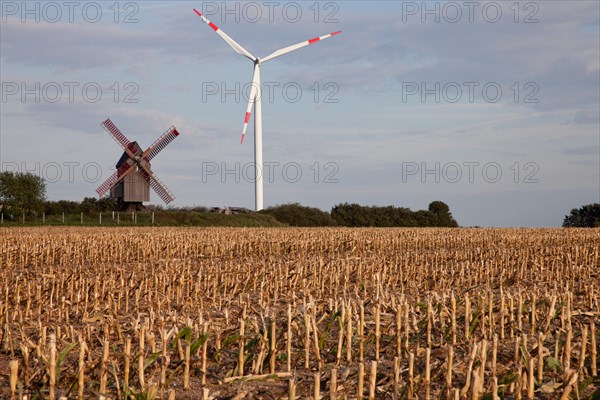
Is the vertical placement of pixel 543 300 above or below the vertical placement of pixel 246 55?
below

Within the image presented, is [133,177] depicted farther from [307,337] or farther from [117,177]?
[307,337]

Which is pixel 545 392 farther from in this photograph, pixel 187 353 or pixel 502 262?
pixel 502 262

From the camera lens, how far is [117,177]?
74.6m

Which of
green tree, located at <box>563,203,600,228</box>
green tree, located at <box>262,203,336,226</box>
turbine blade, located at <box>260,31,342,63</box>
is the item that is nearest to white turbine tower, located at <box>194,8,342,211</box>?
turbine blade, located at <box>260,31,342,63</box>

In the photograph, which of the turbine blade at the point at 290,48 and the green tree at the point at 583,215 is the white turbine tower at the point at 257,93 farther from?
the green tree at the point at 583,215

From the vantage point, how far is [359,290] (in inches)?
733

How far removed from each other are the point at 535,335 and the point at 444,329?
1.41 metres

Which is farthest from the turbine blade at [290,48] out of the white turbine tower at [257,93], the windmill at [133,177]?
the windmill at [133,177]

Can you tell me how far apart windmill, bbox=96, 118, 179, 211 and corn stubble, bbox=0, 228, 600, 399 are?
168 feet

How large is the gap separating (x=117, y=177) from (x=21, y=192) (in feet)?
37.8

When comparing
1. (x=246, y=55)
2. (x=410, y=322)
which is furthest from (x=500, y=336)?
(x=246, y=55)

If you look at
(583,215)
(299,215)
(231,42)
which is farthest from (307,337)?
(583,215)

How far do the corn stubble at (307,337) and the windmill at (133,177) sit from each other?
168ft

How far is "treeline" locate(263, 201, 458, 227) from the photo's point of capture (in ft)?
274
